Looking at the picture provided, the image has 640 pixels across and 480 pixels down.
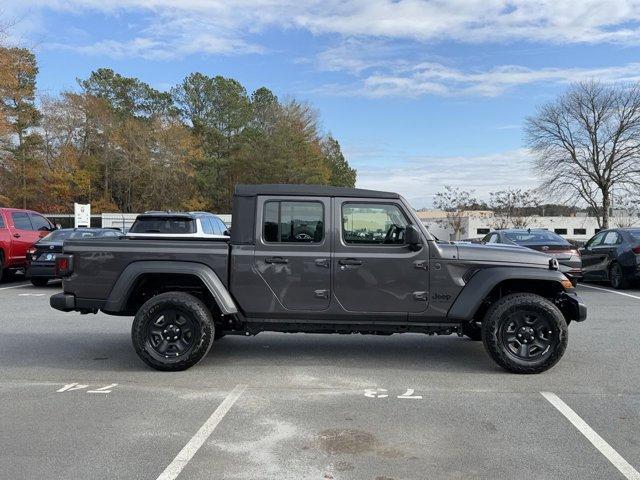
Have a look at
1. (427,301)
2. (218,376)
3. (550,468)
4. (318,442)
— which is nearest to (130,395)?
(218,376)

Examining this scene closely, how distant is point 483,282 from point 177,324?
127 inches

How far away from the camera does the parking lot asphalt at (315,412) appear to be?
3.82 metres

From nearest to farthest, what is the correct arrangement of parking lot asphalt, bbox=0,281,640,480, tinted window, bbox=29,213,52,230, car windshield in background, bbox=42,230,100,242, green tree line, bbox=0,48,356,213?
parking lot asphalt, bbox=0,281,640,480
car windshield in background, bbox=42,230,100,242
tinted window, bbox=29,213,52,230
green tree line, bbox=0,48,356,213

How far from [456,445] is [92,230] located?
14845mm

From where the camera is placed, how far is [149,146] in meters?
49.2

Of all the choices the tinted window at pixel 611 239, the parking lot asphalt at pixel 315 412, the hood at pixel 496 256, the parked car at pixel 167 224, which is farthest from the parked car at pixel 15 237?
the tinted window at pixel 611 239

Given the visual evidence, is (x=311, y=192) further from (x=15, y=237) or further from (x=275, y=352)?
(x=15, y=237)

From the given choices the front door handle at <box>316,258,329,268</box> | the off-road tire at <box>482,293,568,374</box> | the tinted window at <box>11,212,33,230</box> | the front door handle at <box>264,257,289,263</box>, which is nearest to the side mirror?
the front door handle at <box>316,258,329,268</box>

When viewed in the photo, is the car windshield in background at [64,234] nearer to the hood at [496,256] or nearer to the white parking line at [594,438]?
the hood at [496,256]

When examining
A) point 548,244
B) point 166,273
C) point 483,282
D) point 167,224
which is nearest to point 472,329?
point 483,282

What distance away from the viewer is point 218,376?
599 cm

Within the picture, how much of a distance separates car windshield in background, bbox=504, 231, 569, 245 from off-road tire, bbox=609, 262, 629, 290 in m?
1.52

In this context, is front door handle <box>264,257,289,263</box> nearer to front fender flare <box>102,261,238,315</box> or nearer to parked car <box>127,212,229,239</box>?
front fender flare <box>102,261,238,315</box>

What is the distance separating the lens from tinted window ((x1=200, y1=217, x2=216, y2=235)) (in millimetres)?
12579
